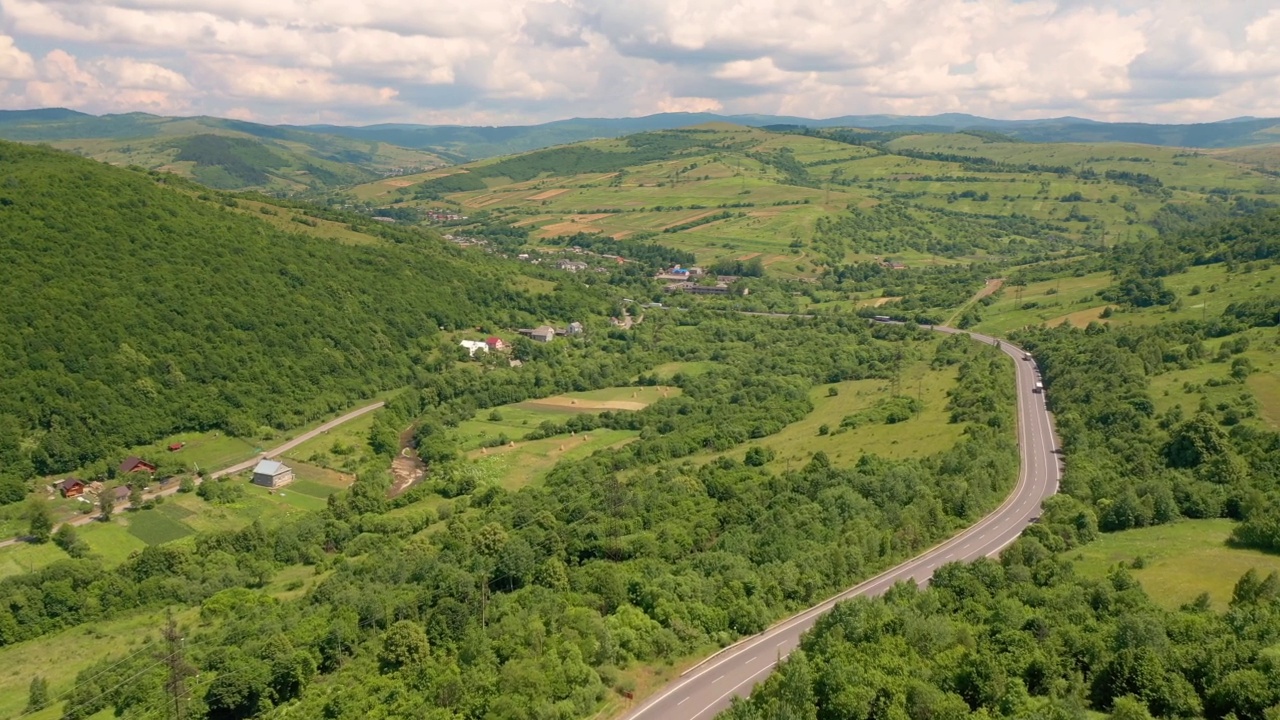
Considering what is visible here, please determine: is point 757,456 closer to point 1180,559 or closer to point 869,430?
point 869,430

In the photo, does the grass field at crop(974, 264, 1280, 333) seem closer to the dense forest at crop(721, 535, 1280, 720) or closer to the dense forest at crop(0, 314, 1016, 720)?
the dense forest at crop(0, 314, 1016, 720)

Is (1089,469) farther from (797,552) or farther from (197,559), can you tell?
(197,559)

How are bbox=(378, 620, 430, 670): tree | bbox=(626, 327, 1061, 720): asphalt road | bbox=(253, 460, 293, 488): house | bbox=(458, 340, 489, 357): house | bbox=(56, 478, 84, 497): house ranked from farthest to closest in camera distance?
bbox=(458, 340, 489, 357): house < bbox=(253, 460, 293, 488): house < bbox=(56, 478, 84, 497): house < bbox=(378, 620, 430, 670): tree < bbox=(626, 327, 1061, 720): asphalt road

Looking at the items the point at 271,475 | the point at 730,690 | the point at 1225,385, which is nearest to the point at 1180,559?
the point at 730,690

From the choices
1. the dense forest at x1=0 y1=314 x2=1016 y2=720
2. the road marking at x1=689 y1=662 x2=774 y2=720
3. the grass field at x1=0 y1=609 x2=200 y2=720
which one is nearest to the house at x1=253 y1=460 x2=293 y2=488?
the dense forest at x1=0 y1=314 x2=1016 y2=720

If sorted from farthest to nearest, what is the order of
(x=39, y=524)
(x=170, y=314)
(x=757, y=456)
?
(x=170, y=314)
(x=757, y=456)
(x=39, y=524)

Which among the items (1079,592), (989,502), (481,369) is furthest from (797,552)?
(481,369)

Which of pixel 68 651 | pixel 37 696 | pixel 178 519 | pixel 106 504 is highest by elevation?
pixel 106 504
